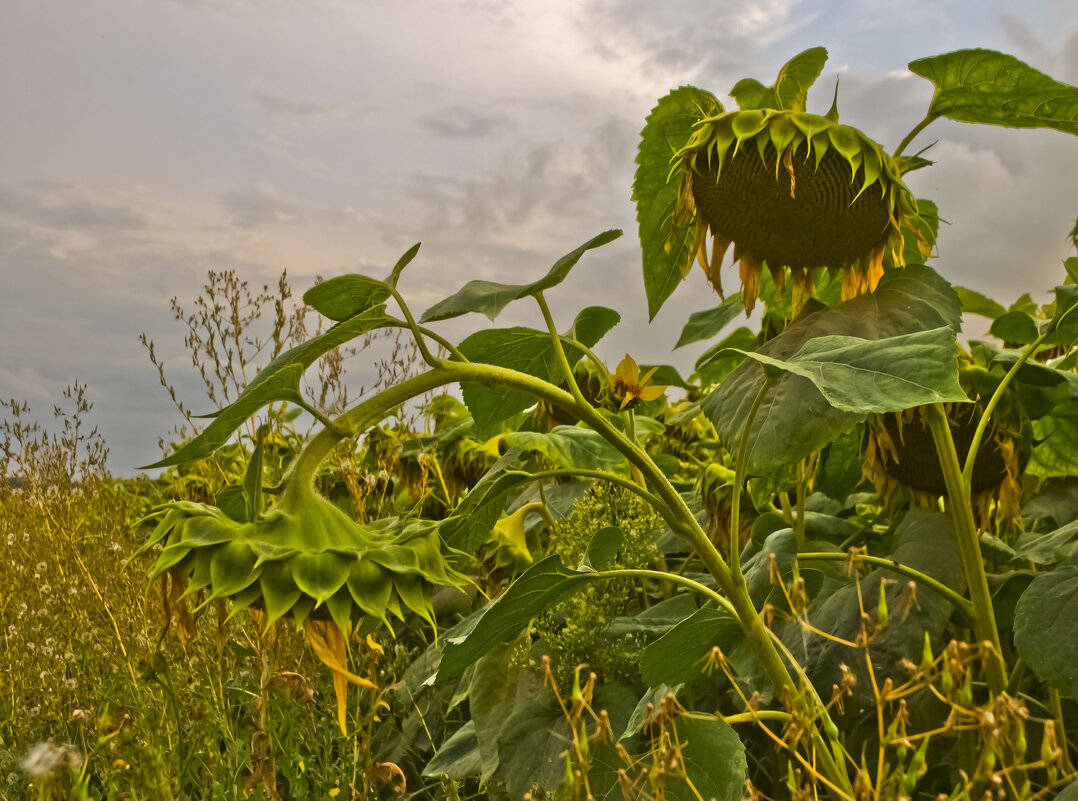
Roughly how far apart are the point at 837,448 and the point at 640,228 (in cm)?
54

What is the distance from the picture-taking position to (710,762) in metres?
0.81

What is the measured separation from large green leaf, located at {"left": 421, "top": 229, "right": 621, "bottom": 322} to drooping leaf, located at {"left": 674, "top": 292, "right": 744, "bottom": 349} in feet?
1.98

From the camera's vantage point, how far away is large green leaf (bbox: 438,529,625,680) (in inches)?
31.2

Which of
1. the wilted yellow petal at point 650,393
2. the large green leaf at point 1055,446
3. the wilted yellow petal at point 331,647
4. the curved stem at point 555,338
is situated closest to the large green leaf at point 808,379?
the curved stem at point 555,338

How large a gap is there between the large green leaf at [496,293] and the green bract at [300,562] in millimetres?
195

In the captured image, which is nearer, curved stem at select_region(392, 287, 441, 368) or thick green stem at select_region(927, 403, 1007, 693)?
curved stem at select_region(392, 287, 441, 368)

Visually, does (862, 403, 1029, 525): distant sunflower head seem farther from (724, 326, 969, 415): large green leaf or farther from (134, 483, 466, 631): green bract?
(134, 483, 466, 631): green bract

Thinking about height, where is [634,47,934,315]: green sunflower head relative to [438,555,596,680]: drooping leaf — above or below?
above

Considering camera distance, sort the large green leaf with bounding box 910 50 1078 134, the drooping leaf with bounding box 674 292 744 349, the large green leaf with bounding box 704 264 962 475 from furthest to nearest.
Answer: the drooping leaf with bounding box 674 292 744 349 → the large green leaf with bounding box 910 50 1078 134 → the large green leaf with bounding box 704 264 962 475

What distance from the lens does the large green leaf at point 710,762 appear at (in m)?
0.79

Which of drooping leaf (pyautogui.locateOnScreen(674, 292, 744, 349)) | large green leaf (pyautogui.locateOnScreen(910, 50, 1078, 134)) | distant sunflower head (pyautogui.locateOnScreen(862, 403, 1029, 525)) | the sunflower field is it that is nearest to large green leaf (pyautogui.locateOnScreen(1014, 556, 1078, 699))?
the sunflower field

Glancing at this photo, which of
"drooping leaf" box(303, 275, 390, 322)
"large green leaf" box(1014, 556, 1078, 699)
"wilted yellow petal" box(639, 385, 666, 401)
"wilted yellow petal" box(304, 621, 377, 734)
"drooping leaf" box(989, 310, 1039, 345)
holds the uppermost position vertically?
"drooping leaf" box(989, 310, 1039, 345)

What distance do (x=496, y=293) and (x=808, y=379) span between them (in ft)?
0.90

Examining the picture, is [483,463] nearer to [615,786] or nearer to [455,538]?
[455,538]
